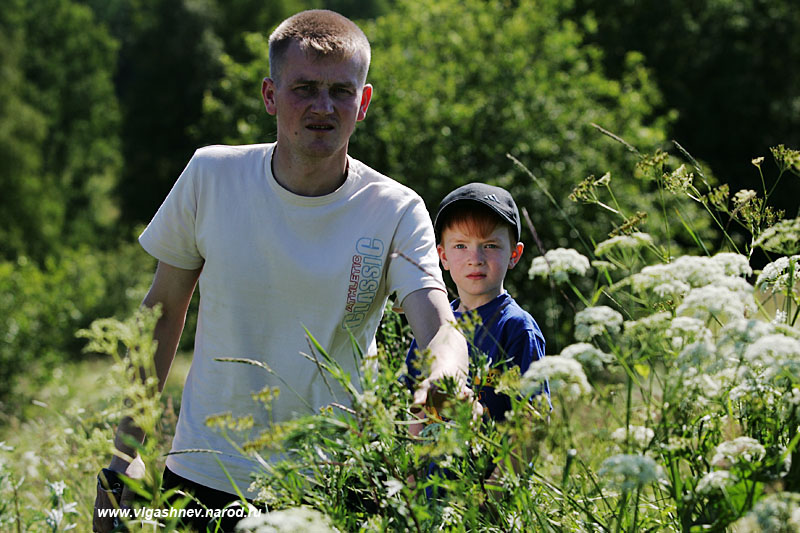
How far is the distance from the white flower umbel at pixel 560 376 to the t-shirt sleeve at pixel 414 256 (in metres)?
1.00

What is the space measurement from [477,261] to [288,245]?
2.79 ft

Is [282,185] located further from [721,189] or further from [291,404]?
[721,189]

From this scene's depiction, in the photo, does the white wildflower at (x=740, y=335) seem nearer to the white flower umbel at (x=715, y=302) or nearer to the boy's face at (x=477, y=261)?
the white flower umbel at (x=715, y=302)

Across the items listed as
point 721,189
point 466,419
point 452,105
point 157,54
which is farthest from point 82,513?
point 157,54

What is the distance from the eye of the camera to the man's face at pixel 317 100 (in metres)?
2.53

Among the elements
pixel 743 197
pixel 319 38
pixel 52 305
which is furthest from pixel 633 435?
pixel 52 305

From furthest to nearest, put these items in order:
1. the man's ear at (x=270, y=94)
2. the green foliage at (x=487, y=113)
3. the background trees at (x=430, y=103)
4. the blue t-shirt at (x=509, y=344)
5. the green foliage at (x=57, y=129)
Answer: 1. the green foliage at (x=57, y=129)
2. the background trees at (x=430, y=103)
3. the green foliage at (x=487, y=113)
4. the blue t-shirt at (x=509, y=344)
5. the man's ear at (x=270, y=94)


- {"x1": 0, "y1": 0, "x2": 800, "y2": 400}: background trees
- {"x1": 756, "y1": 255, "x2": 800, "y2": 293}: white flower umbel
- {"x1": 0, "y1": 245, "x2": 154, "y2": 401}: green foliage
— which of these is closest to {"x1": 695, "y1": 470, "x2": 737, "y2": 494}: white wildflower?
{"x1": 756, "y1": 255, "x2": 800, "y2": 293}: white flower umbel

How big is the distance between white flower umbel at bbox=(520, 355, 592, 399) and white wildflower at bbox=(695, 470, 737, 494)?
274 millimetres

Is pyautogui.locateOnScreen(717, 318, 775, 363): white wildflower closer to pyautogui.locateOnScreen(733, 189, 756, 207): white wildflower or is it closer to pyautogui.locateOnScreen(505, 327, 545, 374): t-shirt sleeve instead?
pyautogui.locateOnScreen(733, 189, 756, 207): white wildflower

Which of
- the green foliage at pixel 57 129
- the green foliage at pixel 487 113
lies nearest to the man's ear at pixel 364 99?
the green foliage at pixel 487 113

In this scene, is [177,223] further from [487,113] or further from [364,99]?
[487,113]

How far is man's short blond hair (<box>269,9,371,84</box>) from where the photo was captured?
99.2 inches

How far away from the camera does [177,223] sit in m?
2.72
